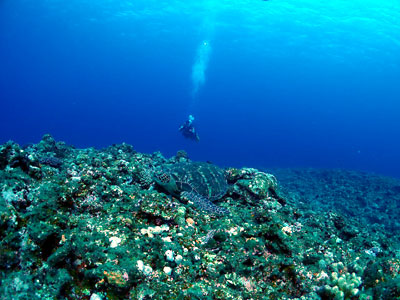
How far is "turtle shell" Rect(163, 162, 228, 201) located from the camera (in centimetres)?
719

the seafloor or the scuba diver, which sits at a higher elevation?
the scuba diver

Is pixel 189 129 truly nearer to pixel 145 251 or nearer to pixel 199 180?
pixel 199 180

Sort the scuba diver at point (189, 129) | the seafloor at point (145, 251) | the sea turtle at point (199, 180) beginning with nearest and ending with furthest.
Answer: the seafloor at point (145, 251), the sea turtle at point (199, 180), the scuba diver at point (189, 129)

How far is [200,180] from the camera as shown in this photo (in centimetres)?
746

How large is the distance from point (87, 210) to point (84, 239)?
963mm

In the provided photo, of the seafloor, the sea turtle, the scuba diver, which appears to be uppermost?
the scuba diver

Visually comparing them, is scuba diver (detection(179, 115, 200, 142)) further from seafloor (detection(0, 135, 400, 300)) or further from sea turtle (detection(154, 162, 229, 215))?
seafloor (detection(0, 135, 400, 300))

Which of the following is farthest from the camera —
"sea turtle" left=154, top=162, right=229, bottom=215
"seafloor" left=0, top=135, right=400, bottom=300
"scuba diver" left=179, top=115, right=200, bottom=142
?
"scuba diver" left=179, top=115, right=200, bottom=142

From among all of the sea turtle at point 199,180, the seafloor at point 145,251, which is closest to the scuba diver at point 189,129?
the sea turtle at point 199,180

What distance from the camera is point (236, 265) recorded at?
3629mm

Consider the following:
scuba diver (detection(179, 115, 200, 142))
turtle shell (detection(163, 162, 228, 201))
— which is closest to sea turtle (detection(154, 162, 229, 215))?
turtle shell (detection(163, 162, 228, 201))

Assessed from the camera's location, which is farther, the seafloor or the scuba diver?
the scuba diver

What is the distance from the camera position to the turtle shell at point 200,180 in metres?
7.19

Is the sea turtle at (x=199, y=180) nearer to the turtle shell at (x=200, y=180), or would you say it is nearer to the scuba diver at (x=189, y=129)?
the turtle shell at (x=200, y=180)
